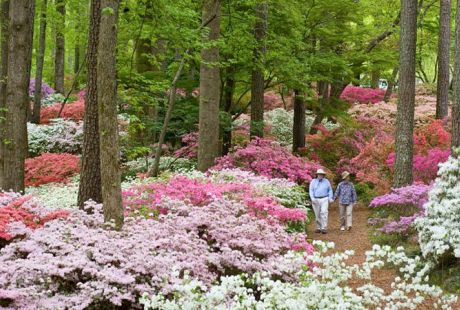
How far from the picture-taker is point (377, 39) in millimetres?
19016

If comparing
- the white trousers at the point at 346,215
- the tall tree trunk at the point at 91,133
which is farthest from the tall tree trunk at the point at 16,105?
the white trousers at the point at 346,215

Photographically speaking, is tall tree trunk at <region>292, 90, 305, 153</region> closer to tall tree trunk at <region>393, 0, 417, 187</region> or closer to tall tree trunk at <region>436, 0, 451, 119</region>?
tall tree trunk at <region>436, 0, 451, 119</region>

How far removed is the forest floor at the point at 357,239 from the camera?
7609 mm

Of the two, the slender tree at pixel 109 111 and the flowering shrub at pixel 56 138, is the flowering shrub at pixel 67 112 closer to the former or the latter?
the flowering shrub at pixel 56 138

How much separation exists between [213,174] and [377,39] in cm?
1033

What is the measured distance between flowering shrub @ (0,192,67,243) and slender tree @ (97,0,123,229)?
1.07m

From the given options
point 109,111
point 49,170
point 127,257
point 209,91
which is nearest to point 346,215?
point 209,91

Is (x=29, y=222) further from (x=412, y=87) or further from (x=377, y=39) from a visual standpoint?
(x=377, y=39)

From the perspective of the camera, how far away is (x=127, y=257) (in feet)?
18.4

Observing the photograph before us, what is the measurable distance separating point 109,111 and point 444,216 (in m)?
4.66

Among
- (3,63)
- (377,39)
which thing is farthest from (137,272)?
(377,39)

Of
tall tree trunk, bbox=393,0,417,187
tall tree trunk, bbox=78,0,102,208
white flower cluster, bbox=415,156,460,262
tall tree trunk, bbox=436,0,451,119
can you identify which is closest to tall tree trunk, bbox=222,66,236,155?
tall tree trunk, bbox=393,0,417,187

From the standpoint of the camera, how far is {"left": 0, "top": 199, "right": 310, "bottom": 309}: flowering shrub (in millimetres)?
5082

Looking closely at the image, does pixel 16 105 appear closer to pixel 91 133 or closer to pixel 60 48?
pixel 91 133
